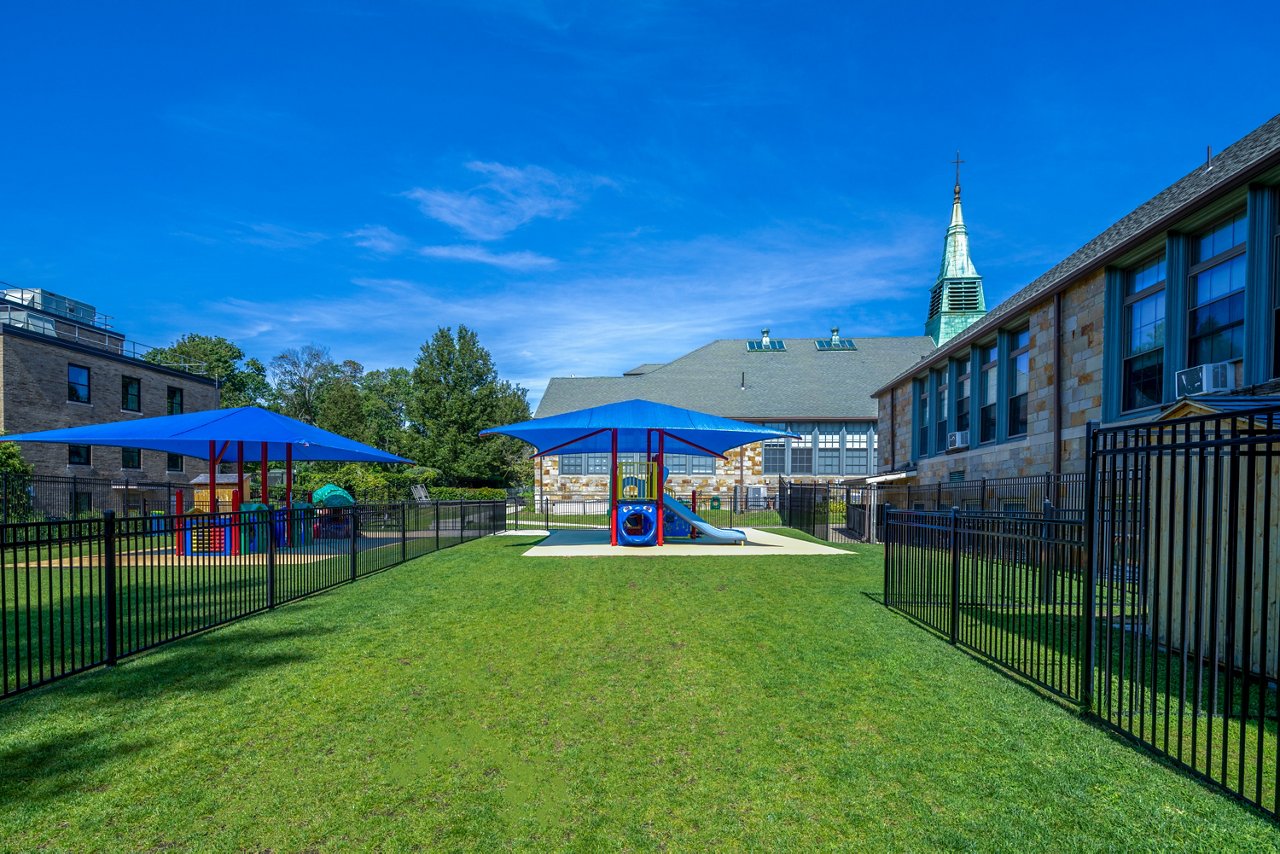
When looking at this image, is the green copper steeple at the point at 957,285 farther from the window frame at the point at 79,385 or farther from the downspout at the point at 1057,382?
the window frame at the point at 79,385

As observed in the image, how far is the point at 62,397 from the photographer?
26.5 metres

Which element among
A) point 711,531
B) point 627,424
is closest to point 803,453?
point 711,531

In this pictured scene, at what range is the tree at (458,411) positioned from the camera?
144 feet

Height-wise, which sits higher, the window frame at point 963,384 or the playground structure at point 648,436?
the window frame at point 963,384

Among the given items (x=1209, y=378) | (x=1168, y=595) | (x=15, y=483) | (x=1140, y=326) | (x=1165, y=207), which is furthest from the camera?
(x=15, y=483)

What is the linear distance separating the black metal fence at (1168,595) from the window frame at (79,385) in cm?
3221

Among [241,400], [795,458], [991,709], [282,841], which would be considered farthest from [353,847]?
[241,400]

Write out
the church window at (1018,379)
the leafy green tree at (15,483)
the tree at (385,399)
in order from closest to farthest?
the church window at (1018,379)
the leafy green tree at (15,483)
the tree at (385,399)

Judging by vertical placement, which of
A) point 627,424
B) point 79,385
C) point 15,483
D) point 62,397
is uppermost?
point 79,385

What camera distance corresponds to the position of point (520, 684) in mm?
5703

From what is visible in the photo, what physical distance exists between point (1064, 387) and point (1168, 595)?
12849 millimetres

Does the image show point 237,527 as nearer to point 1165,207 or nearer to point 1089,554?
point 1089,554

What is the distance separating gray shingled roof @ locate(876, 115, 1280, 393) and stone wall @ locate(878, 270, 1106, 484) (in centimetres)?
39

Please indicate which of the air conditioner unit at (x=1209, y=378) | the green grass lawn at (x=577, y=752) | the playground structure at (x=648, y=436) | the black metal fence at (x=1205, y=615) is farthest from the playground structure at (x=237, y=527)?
the air conditioner unit at (x=1209, y=378)
